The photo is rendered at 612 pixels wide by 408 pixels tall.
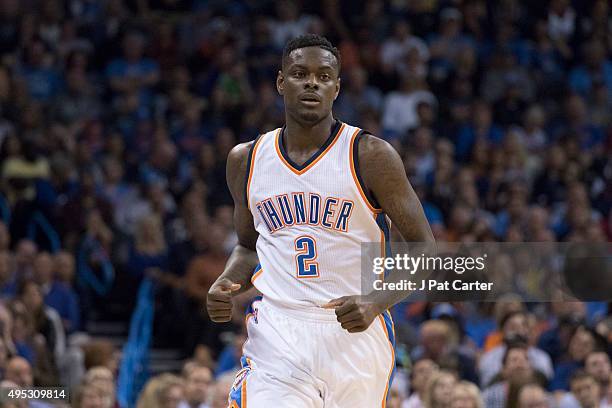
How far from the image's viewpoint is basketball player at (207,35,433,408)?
196 inches

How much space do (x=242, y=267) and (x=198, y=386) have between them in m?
3.58

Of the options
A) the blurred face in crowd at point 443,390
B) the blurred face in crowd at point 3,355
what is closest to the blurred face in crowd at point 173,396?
the blurred face in crowd at point 3,355

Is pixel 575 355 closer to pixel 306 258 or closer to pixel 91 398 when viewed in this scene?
pixel 91 398

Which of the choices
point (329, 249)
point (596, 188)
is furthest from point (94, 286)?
point (329, 249)

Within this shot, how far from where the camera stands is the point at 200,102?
45.1 ft

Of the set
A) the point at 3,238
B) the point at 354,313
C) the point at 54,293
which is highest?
the point at 3,238

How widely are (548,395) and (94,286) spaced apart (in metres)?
4.76

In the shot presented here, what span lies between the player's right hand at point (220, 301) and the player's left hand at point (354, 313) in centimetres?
60

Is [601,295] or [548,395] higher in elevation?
[601,295]

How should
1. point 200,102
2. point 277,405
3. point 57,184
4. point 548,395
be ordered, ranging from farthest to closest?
point 200,102 < point 57,184 < point 548,395 < point 277,405

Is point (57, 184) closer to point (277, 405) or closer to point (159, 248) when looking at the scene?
point (159, 248)

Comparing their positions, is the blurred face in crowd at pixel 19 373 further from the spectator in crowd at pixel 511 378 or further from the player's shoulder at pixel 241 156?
the spectator in crowd at pixel 511 378

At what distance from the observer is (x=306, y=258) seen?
5090 mm

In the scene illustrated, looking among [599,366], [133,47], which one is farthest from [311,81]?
[133,47]
